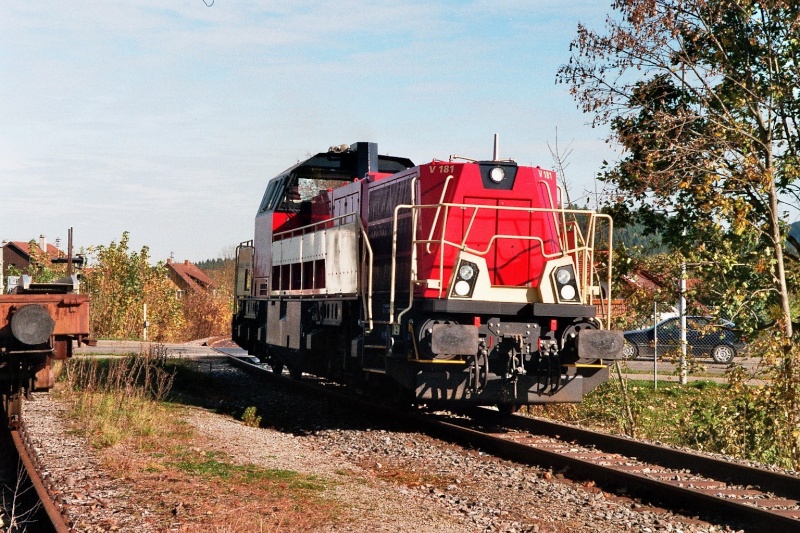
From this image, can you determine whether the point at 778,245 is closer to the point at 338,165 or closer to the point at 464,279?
the point at 464,279

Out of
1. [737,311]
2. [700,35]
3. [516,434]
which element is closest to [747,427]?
[737,311]

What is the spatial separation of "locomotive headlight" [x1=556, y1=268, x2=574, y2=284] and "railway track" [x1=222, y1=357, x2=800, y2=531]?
5.49 feet

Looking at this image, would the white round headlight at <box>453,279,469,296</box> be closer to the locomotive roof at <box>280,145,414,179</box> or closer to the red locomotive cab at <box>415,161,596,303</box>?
the red locomotive cab at <box>415,161,596,303</box>

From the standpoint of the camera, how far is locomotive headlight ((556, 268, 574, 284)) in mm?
10008

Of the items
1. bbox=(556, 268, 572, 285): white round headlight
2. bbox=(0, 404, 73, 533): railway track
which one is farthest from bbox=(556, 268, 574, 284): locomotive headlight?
bbox=(0, 404, 73, 533): railway track

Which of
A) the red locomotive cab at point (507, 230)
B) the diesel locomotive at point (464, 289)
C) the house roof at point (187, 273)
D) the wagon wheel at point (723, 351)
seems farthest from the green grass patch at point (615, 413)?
the house roof at point (187, 273)

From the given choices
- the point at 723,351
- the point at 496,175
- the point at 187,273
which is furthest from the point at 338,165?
the point at 187,273

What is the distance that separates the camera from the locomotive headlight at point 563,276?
394 inches

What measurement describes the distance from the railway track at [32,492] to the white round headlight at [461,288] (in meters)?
4.44

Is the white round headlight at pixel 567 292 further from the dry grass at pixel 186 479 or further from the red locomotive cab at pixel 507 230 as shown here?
the dry grass at pixel 186 479

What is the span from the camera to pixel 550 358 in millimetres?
9914

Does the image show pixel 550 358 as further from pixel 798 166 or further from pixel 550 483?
pixel 798 166

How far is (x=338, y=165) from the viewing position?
577 inches

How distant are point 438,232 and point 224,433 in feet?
11.3
